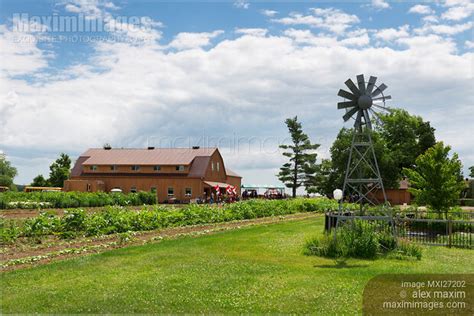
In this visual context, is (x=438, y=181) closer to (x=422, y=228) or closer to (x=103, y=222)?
(x=422, y=228)

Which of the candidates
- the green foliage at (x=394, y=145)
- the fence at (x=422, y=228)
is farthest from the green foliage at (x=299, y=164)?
the fence at (x=422, y=228)

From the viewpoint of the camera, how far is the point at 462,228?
24688 millimetres

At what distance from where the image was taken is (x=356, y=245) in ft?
48.3

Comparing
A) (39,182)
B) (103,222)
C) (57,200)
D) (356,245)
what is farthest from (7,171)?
(356,245)

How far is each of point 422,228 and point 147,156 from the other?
46.4 m

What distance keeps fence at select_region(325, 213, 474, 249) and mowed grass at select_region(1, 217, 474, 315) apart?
1.79 m

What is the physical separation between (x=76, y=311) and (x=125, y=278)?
257cm

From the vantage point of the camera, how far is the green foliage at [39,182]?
7850 centimetres

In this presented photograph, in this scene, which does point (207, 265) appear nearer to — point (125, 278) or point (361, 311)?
point (125, 278)

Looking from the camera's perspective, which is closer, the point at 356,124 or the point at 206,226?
the point at 356,124

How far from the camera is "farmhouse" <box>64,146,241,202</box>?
6003 cm

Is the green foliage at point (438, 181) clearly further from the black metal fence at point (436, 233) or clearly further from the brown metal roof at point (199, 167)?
the brown metal roof at point (199, 167)

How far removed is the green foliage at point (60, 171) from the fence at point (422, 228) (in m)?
64.1

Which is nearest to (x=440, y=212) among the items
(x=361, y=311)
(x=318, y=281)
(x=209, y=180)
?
(x=318, y=281)
